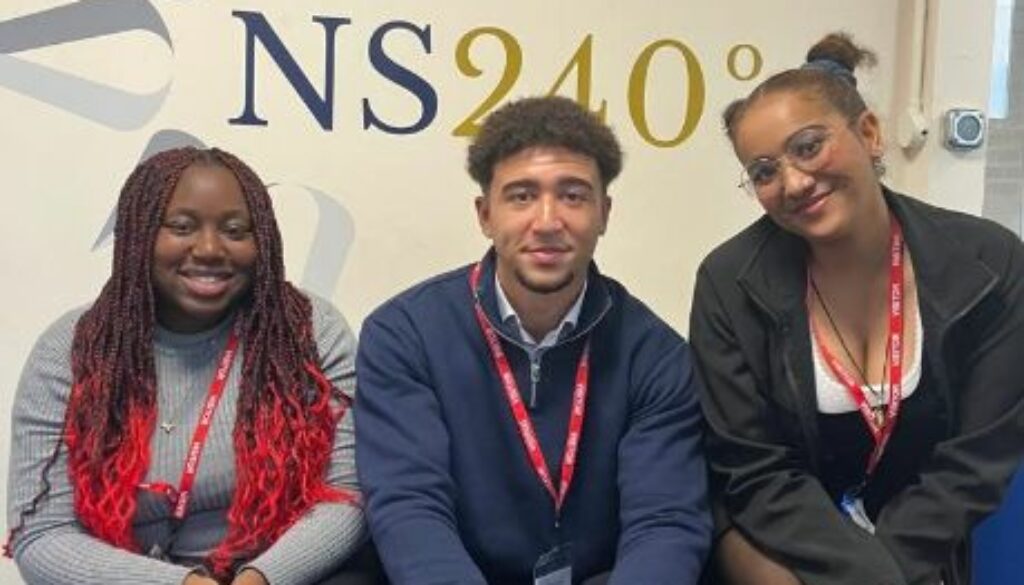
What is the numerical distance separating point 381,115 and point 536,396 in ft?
2.79

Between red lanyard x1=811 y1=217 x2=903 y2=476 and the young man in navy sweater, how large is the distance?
234 millimetres

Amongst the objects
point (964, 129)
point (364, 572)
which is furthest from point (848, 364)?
point (964, 129)

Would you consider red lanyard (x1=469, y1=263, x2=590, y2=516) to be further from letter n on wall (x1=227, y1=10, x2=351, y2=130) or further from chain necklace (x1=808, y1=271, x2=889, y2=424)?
letter n on wall (x1=227, y1=10, x2=351, y2=130)

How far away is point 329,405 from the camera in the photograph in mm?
1651

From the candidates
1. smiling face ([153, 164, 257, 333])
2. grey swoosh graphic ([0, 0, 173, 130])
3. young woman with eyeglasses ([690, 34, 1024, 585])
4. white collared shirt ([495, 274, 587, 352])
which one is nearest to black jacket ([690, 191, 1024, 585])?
young woman with eyeglasses ([690, 34, 1024, 585])

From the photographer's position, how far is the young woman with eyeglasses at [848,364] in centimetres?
148

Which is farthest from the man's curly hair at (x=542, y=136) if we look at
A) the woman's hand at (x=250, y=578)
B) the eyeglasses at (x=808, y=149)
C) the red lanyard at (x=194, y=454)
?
the woman's hand at (x=250, y=578)

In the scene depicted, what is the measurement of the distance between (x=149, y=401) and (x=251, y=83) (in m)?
0.81

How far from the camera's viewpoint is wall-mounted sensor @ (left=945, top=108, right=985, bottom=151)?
241cm

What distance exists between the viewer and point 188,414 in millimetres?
1594

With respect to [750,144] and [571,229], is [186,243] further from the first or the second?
[750,144]

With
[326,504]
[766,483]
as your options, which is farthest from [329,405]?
[766,483]

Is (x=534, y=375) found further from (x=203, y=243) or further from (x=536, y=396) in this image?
(x=203, y=243)

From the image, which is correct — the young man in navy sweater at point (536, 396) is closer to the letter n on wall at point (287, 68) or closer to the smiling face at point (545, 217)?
the smiling face at point (545, 217)
